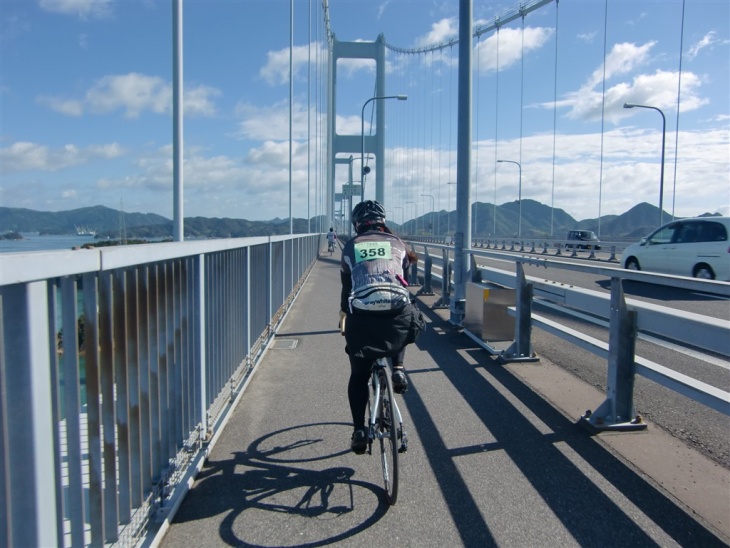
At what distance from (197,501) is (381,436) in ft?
3.41

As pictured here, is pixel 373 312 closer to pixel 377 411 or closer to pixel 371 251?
pixel 371 251

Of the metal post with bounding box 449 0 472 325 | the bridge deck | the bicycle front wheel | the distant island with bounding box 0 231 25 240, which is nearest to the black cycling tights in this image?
the bicycle front wheel

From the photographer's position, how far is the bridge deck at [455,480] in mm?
2781

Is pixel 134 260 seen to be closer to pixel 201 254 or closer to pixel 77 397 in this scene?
pixel 77 397

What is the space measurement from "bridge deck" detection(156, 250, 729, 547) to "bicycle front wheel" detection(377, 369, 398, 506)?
4.4 inches

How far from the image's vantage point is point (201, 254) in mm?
3588

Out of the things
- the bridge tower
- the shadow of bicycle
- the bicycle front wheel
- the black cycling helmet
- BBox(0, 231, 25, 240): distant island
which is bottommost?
the shadow of bicycle

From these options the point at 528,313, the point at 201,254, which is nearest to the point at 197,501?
the point at 201,254

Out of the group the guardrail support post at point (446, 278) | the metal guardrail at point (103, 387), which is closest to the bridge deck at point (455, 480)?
the metal guardrail at point (103, 387)

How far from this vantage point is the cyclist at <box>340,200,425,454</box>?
10.8 feet

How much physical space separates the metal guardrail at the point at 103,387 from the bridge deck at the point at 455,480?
355mm

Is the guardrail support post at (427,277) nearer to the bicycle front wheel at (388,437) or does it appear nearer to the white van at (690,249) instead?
the white van at (690,249)

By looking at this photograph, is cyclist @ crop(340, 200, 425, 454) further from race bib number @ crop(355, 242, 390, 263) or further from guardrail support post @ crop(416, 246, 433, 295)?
guardrail support post @ crop(416, 246, 433, 295)

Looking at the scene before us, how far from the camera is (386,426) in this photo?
326 centimetres
